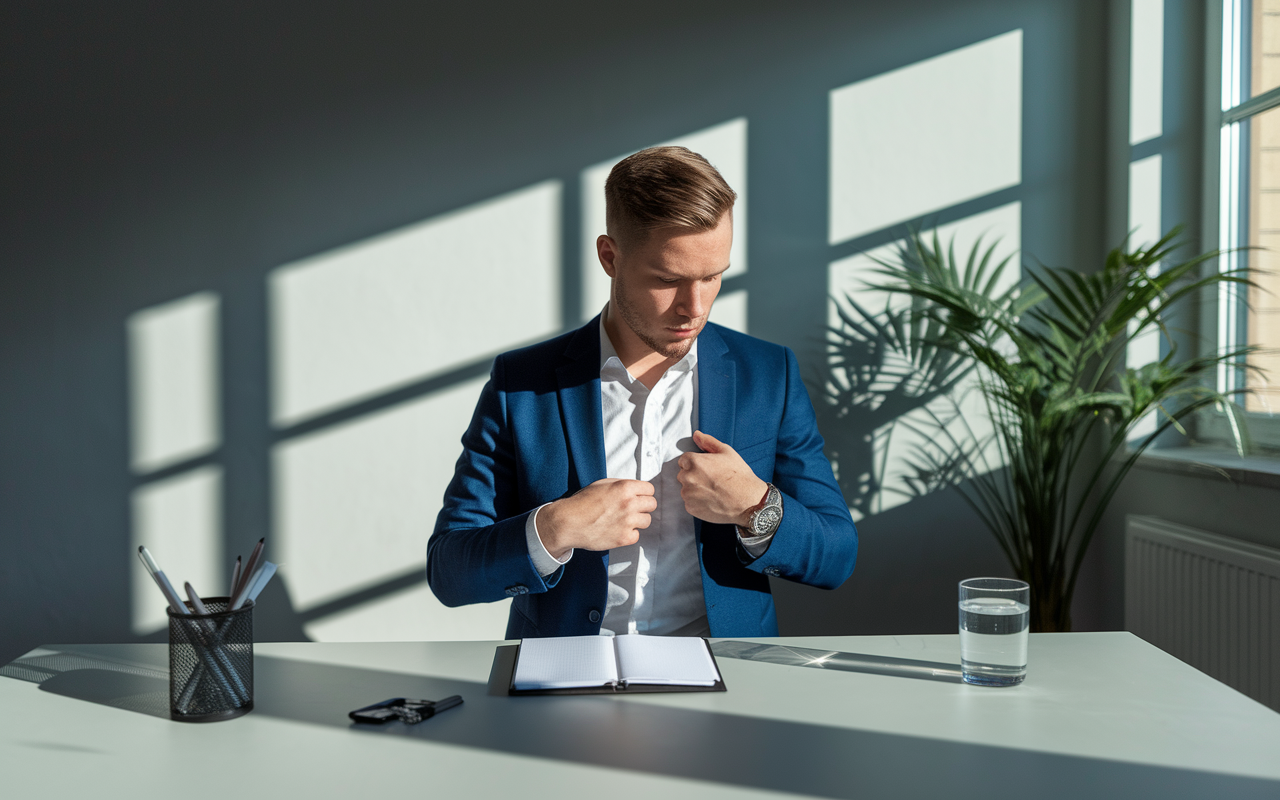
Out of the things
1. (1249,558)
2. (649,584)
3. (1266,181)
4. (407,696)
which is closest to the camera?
(407,696)

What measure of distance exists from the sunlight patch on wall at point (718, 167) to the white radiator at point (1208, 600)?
1.51 metres

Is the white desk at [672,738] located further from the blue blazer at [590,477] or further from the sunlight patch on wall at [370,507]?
the sunlight patch on wall at [370,507]

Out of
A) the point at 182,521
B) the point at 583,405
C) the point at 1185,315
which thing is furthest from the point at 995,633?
the point at 182,521

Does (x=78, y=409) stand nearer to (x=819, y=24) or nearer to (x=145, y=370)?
(x=145, y=370)

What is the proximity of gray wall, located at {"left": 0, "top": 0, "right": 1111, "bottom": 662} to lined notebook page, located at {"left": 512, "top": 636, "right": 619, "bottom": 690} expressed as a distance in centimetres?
185

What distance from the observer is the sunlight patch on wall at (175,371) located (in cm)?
298

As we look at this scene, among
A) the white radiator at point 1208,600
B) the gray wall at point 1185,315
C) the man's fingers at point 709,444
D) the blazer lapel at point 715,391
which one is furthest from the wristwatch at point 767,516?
the gray wall at point 1185,315

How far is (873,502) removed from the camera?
9.95 ft

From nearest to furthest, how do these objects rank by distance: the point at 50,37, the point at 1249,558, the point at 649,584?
the point at 649,584
the point at 1249,558
the point at 50,37

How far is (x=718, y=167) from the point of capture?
3.00 m

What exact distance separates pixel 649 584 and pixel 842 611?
1.65 meters

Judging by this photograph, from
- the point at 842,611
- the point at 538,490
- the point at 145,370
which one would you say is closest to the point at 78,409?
the point at 145,370

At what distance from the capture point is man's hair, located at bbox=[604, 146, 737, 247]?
146 centimetres

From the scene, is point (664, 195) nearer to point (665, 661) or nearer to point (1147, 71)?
point (665, 661)
